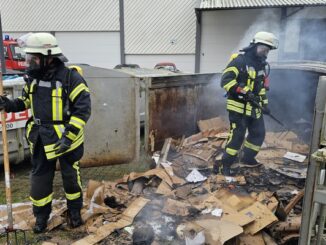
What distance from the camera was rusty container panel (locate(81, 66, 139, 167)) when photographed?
15.5ft

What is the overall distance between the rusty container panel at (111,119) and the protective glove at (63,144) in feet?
5.32

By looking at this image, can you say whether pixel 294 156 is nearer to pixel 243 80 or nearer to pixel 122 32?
pixel 243 80

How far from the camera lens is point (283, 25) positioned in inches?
496

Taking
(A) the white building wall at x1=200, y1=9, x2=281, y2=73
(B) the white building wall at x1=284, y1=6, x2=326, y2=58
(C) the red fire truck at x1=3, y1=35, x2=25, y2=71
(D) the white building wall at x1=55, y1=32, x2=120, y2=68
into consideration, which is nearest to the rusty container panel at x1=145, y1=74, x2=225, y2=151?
(B) the white building wall at x1=284, y1=6, x2=326, y2=58

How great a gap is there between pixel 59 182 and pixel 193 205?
197 cm

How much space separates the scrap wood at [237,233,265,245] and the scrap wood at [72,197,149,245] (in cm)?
101

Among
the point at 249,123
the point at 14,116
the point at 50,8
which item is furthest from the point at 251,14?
the point at 14,116

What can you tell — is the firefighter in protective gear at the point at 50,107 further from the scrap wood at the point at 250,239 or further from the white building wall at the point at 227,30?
the white building wall at the point at 227,30

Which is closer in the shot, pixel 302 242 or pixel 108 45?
pixel 302 242

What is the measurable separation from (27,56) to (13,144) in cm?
194

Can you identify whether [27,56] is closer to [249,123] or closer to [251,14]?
[249,123]

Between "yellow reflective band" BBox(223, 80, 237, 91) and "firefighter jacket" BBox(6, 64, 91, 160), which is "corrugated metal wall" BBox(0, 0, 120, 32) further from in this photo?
"firefighter jacket" BBox(6, 64, 91, 160)

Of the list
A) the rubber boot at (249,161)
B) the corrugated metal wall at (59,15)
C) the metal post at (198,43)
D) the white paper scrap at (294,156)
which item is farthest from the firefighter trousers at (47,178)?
the corrugated metal wall at (59,15)

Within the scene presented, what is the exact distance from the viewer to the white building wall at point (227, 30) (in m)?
13.6
